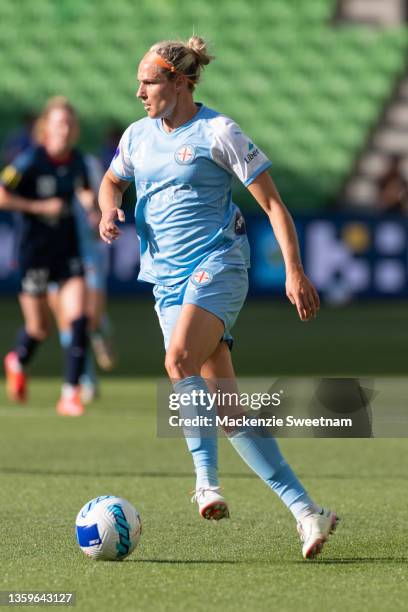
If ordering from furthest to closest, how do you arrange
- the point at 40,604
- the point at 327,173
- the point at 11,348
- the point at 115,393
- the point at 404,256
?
the point at 327,173 < the point at 404,256 < the point at 11,348 < the point at 115,393 < the point at 40,604

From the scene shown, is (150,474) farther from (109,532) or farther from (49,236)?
(49,236)

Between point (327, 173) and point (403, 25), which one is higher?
point (403, 25)

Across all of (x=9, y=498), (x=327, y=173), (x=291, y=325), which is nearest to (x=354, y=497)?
(x=9, y=498)

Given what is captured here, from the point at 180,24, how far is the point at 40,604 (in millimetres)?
20765

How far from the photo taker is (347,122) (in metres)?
24.1

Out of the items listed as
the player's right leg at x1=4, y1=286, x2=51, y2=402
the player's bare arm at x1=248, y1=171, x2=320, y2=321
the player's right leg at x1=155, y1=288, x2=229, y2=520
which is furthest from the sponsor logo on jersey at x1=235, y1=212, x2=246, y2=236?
the player's right leg at x1=4, y1=286, x2=51, y2=402

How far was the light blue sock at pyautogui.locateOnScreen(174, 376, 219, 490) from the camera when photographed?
17.5 feet

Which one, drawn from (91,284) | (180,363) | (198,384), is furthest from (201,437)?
(91,284)

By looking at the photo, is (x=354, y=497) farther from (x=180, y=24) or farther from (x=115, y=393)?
(x=180, y=24)

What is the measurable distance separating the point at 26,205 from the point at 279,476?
5.51m

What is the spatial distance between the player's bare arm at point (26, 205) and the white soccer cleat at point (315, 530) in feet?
18.2

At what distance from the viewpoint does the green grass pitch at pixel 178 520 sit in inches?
182

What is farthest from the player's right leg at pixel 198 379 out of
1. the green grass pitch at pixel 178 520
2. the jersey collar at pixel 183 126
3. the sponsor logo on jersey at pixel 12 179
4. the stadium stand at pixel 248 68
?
the stadium stand at pixel 248 68

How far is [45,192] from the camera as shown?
10.6 metres
